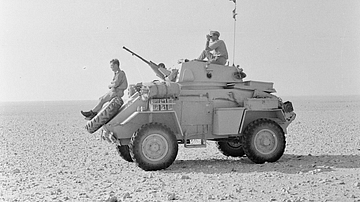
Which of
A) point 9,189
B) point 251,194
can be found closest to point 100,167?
point 9,189

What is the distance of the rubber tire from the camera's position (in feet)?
41.2

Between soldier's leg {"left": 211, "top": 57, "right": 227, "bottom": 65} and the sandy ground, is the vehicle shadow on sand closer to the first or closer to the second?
the sandy ground

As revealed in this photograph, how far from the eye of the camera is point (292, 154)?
1526 cm

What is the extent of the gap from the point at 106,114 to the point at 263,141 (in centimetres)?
370

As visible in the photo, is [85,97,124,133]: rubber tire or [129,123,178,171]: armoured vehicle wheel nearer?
[129,123,178,171]: armoured vehicle wheel

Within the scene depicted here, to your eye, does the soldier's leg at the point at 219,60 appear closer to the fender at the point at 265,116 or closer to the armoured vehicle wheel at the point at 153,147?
the fender at the point at 265,116

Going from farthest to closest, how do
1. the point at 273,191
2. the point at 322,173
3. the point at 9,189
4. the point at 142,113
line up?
the point at 142,113 < the point at 322,173 < the point at 9,189 < the point at 273,191

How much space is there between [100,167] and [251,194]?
4838 mm

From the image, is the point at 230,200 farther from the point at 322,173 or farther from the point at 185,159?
the point at 185,159

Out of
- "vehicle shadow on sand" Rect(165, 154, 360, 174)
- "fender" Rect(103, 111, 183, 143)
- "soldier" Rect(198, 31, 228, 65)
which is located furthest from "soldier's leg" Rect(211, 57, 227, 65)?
"vehicle shadow on sand" Rect(165, 154, 360, 174)

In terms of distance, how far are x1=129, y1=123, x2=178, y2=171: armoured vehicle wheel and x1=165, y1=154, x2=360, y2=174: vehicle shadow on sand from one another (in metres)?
0.35

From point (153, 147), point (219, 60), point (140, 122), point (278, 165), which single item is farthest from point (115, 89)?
point (278, 165)

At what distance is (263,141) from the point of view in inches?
523

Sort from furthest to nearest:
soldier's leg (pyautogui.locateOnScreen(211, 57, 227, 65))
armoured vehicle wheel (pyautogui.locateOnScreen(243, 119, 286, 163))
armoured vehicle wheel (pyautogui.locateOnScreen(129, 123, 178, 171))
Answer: soldier's leg (pyautogui.locateOnScreen(211, 57, 227, 65)), armoured vehicle wheel (pyautogui.locateOnScreen(243, 119, 286, 163)), armoured vehicle wheel (pyautogui.locateOnScreen(129, 123, 178, 171))
